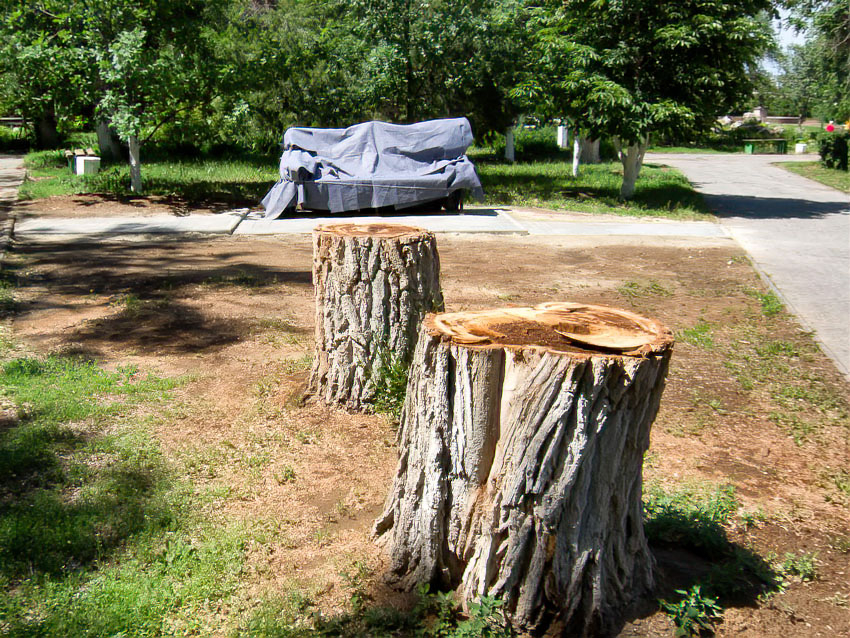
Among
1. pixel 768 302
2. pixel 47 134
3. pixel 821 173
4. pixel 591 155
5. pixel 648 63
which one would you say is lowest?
pixel 768 302

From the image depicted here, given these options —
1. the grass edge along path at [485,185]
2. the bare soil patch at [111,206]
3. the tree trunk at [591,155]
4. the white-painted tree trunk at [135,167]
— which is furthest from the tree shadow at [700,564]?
the tree trunk at [591,155]

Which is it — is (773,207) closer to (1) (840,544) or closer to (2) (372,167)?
(2) (372,167)

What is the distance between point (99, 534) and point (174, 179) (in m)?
16.1

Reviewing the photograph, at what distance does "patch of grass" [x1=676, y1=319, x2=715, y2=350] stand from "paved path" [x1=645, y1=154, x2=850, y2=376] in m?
0.92

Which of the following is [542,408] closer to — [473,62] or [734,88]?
[734,88]

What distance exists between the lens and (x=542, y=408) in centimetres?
256

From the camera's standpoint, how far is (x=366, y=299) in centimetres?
449

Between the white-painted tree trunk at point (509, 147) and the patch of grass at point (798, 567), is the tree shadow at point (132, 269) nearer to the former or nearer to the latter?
the patch of grass at point (798, 567)

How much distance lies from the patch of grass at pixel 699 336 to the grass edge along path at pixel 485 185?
27.1ft

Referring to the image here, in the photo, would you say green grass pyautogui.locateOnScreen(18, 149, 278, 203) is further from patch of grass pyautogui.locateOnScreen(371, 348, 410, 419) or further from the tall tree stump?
patch of grass pyautogui.locateOnScreen(371, 348, 410, 419)

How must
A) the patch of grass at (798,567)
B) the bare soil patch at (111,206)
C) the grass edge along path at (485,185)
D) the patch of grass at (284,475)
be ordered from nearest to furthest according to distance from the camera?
1. the patch of grass at (798,567)
2. the patch of grass at (284,475)
3. the bare soil patch at (111,206)
4. the grass edge along path at (485,185)

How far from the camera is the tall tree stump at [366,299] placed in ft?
14.5

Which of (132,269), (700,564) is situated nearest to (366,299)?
(700,564)

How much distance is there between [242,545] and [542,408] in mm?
1467
